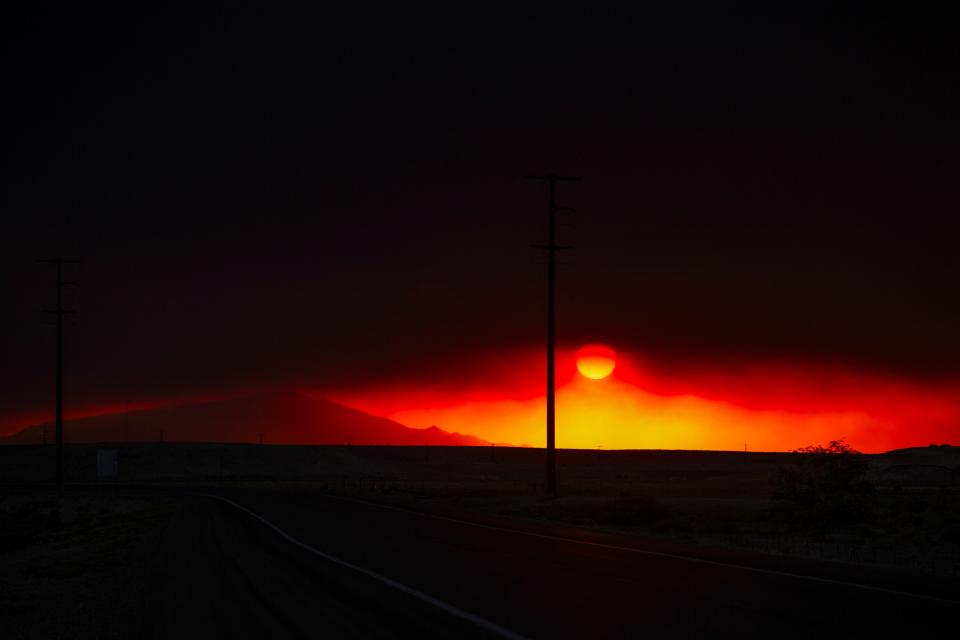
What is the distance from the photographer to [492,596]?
15016 millimetres

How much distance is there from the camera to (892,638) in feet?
37.5

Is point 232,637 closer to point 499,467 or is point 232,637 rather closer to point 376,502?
point 376,502

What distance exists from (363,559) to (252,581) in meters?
3.24

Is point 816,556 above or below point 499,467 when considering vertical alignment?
above

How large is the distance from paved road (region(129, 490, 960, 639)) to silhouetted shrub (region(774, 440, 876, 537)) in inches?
363

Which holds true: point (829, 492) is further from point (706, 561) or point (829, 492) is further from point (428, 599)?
point (428, 599)

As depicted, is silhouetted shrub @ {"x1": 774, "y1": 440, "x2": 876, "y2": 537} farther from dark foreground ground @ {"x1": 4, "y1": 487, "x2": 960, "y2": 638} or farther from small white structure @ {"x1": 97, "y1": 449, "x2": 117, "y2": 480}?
small white structure @ {"x1": 97, "y1": 449, "x2": 117, "y2": 480}

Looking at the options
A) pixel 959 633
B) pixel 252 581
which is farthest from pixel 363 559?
pixel 959 633

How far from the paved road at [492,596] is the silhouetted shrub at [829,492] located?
9216 millimetres

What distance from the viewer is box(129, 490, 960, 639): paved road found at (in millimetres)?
12445

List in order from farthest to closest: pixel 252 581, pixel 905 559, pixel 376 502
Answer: pixel 376 502
pixel 905 559
pixel 252 581

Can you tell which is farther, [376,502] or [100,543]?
[376,502]

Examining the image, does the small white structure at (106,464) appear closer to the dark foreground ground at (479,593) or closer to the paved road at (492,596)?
the dark foreground ground at (479,593)

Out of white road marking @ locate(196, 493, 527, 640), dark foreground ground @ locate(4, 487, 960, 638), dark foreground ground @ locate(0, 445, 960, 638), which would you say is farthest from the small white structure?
white road marking @ locate(196, 493, 527, 640)
